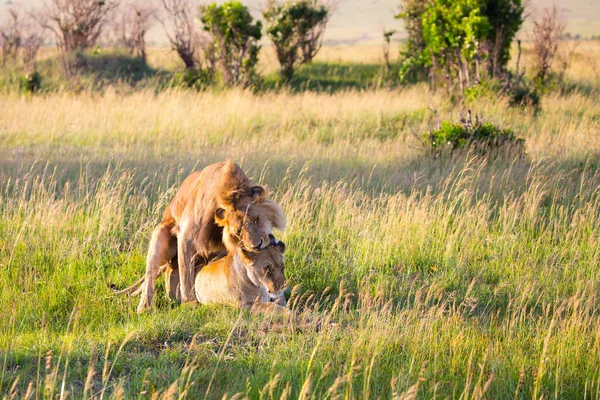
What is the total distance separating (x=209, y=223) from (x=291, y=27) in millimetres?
18229

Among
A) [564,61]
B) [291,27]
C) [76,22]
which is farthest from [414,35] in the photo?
[76,22]

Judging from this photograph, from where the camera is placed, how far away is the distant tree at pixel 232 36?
1953cm

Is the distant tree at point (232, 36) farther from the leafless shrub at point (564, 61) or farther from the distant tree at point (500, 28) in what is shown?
the leafless shrub at point (564, 61)

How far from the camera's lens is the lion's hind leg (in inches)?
220

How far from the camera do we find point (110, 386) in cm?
403

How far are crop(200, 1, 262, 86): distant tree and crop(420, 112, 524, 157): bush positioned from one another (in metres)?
9.53

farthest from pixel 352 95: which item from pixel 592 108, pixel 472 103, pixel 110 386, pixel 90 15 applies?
pixel 110 386

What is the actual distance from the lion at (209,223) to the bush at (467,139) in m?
5.50

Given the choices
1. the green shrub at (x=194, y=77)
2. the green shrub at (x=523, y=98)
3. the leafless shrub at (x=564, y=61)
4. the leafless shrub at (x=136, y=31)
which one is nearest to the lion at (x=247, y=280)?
the green shrub at (x=523, y=98)

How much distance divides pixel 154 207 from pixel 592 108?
11451 millimetres

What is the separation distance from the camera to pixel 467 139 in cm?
1047

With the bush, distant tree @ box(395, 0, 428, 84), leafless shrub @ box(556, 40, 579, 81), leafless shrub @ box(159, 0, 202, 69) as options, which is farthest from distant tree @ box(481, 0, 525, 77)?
leafless shrub @ box(159, 0, 202, 69)

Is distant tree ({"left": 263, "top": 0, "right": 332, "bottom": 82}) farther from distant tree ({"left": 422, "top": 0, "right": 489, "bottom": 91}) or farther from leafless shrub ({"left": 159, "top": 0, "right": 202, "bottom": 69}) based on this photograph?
distant tree ({"left": 422, "top": 0, "right": 489, "bottom": 91})

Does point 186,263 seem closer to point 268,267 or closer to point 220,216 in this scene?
point 220,216
